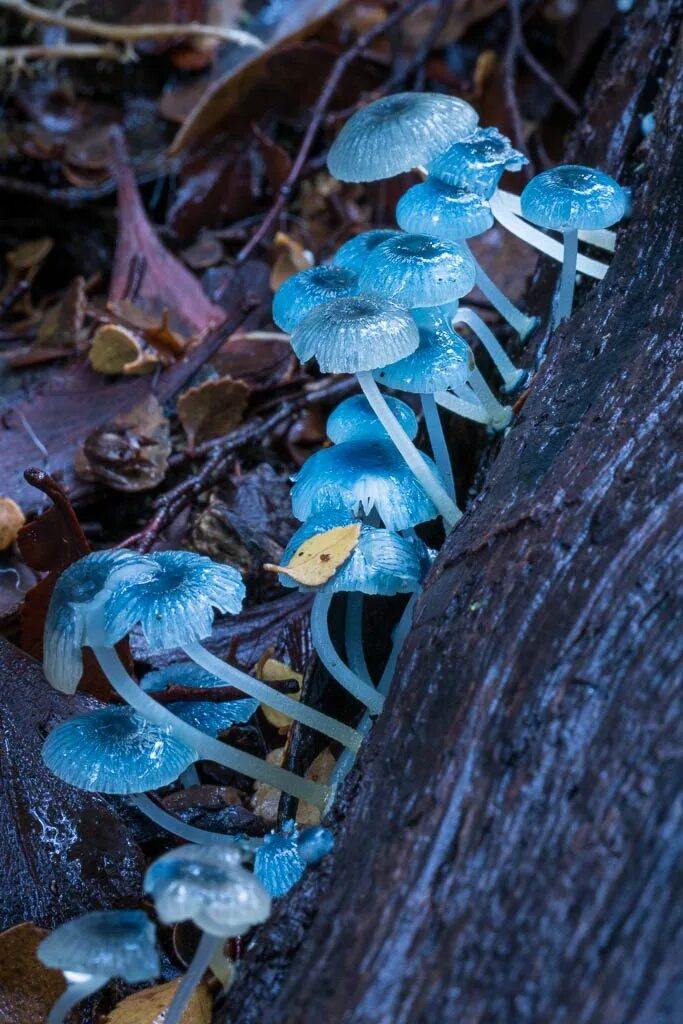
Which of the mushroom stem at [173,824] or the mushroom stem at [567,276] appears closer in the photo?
the mushroom stem at [173,824]

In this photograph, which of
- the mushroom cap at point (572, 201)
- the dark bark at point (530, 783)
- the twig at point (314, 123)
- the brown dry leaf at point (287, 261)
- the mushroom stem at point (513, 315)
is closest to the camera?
the dark bark at point (530, 783)

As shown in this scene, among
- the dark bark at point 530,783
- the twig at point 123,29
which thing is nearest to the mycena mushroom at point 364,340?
the dark bark at point 530,783

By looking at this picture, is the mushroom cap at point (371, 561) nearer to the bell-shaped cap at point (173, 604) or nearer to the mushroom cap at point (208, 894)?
the bell-shaped cap at point (173, 604)

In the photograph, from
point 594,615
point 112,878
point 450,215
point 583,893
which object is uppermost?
point 450,215

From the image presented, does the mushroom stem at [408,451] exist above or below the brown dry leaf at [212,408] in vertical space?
above

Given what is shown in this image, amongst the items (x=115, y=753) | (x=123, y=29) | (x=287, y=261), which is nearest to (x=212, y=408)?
(x=287, y=261)

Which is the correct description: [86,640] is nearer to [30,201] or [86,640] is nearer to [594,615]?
[594,615]

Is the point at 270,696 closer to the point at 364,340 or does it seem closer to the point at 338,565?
the point at 338,565

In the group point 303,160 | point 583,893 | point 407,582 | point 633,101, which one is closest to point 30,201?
point 303,160
